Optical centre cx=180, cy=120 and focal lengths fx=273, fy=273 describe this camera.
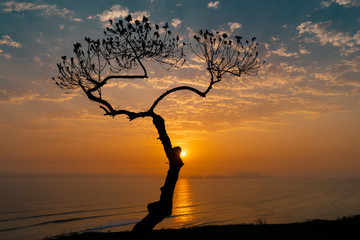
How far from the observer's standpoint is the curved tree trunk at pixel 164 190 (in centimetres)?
1152

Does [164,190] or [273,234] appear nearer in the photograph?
[164,190]

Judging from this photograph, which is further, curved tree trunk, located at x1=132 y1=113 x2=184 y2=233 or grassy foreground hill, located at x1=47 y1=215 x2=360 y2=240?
grassy foreground hill, located at x1=47 y1=215 x2=360 y2=240

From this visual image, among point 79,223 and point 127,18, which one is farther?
point 79,223

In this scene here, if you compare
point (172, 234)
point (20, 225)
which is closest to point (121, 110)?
point (172, 234)

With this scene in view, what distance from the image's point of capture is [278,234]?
15.2 meters

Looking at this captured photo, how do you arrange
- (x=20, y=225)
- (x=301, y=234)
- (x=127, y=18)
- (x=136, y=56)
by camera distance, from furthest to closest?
(x=20, y=225)
(x=301, y=234)
(x=136, y=56)
(x=127, y=18)

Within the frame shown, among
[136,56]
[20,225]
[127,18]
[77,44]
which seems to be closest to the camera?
[127,18]

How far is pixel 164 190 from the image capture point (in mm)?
11875

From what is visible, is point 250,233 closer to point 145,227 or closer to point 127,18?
point 145,227

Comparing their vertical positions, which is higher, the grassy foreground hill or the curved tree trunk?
the curved tree trunk

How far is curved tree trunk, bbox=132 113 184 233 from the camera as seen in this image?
37.8ft

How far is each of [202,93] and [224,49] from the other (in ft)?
7.96

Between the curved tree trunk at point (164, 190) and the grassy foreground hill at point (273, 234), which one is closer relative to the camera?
the curved tree trunk at point (164, 190)

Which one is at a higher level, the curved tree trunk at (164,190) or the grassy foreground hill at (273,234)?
the curved tree trunk at (164,190)
